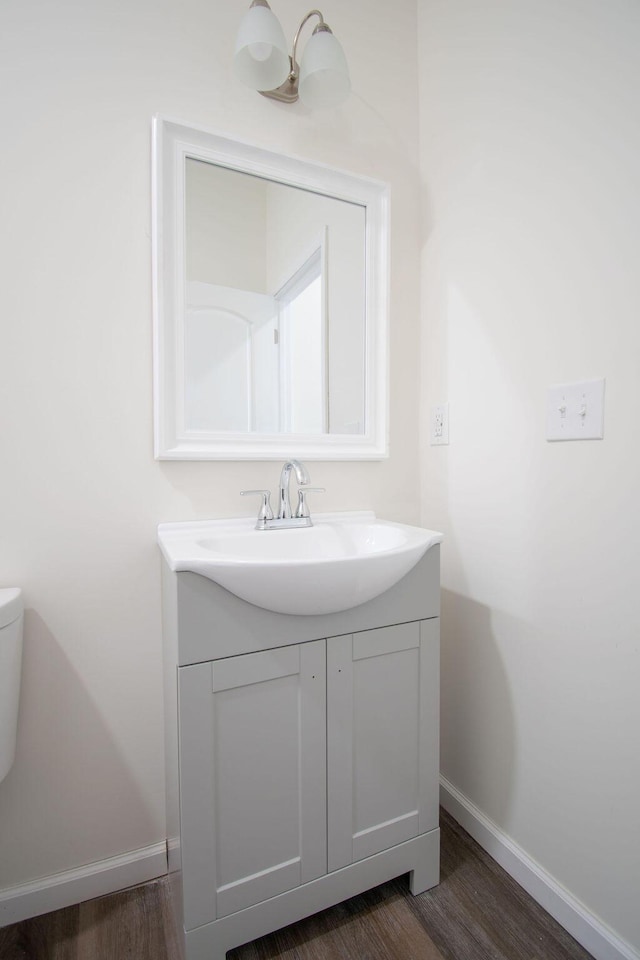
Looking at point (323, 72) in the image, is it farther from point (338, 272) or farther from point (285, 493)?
point (285, 493)

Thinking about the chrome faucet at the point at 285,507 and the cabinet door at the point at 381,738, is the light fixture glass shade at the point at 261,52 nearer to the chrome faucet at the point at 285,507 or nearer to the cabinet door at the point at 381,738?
the chrome faucet at the point at 285,507

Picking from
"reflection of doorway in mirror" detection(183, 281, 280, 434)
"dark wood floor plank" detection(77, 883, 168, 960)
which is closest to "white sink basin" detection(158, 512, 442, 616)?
"reflection of doorway in mirror" detection(183, 281, 280, 434)

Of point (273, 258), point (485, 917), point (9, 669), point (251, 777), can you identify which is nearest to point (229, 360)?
point (273, 258)

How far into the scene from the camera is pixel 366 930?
38.7 inches

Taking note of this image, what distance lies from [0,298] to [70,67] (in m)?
0.56

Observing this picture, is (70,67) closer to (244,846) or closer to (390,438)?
(390,438)

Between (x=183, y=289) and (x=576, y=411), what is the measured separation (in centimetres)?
98

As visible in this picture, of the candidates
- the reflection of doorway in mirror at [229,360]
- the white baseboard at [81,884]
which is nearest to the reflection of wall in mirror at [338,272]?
the reflection of doorway in mirror at [229,360]

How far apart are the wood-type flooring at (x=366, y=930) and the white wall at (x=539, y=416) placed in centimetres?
13

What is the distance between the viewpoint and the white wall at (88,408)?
1002mm

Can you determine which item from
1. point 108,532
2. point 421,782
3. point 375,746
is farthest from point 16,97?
point 421,782

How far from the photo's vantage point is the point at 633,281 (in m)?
0.84

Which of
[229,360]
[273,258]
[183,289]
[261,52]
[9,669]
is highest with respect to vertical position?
[261,52]

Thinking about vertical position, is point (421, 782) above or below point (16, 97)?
below
